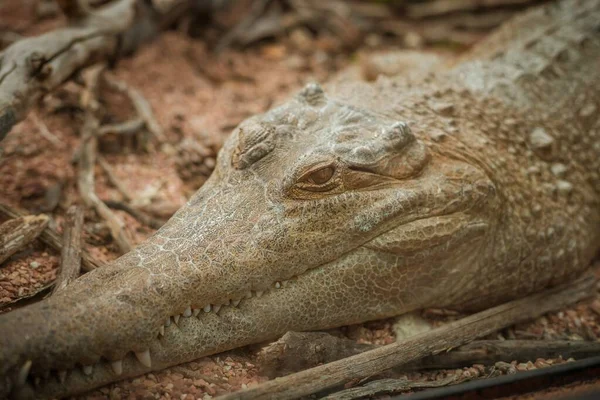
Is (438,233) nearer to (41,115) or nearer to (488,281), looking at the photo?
(488,281)

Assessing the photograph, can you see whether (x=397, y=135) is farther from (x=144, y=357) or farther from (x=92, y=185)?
(x=92, y=185)

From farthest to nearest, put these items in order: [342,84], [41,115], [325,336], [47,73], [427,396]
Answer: [41,115] → [342,84] → [47,73] → [325,336] → [427,396]

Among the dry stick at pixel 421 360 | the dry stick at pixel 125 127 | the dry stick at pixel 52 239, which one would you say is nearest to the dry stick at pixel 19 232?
the dry stick at pixel 52 239

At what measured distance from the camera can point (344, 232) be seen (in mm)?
3402

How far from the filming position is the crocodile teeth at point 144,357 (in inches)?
115

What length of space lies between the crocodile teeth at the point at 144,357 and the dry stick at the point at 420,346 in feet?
1.36

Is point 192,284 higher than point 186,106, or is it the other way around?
point 186,106

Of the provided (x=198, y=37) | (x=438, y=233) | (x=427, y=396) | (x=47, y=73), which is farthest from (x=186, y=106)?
(x=427, y=396)

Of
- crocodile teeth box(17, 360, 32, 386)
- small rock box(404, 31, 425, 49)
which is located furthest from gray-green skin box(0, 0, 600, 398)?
small rock box(404, 31, 425, 49)

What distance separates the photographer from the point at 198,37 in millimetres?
7031

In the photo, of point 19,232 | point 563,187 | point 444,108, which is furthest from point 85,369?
point 563,187

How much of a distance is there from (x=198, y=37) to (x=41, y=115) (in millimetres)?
2377

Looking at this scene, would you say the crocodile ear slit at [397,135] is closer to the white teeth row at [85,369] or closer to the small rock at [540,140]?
the small rock at [540,140]

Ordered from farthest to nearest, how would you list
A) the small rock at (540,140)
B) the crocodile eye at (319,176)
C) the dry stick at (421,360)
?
the small rock at (540,140), the crocodile eye at (319,176), the dry stick at (421,360)
